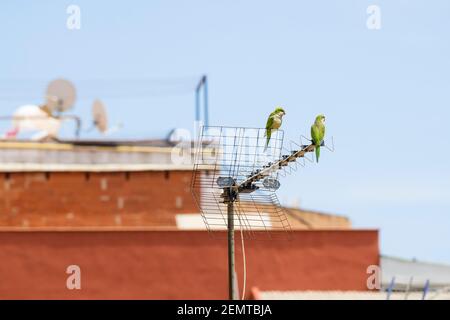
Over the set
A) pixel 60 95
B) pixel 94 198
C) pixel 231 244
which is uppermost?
pixel 60 95

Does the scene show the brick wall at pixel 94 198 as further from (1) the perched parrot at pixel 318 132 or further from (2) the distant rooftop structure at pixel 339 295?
(1) the perched parrot at pixel 318 132

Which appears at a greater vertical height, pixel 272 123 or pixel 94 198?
pixel 272 123

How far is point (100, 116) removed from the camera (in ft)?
165

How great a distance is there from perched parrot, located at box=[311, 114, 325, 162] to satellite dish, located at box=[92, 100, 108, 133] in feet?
123

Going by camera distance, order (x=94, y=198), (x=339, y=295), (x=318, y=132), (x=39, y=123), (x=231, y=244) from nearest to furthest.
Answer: (x=318, y=132), (x=231, y=244), (x=339, y=295), (x=94, y=198), (x=39, y=123)

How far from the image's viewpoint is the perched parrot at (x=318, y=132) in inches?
516

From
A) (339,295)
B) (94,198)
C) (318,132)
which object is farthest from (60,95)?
(318,132)

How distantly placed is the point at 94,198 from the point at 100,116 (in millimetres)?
8512

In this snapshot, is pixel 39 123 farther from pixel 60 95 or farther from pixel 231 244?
pixel 231 244

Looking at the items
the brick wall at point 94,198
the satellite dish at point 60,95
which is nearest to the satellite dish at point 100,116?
the satellite dish at point 60,95

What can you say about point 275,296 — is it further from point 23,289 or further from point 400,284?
point 23,289

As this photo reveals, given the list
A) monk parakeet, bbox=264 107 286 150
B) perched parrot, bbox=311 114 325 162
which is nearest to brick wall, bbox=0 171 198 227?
monk parakeet, bbox=264 107 286 150

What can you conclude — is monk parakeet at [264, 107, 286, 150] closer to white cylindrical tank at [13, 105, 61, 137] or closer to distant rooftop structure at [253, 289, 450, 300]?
distant rooftop structure at [253, 289, 450, 300]
